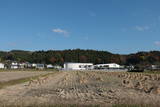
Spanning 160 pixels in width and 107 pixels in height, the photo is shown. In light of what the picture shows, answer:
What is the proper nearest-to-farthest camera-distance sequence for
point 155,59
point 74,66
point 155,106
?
point 155,106, point 74,66, point 155,59

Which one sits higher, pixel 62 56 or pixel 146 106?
pixel 62 56

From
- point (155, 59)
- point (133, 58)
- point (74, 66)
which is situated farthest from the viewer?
point (133, 58)

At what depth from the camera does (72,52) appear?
630 ft

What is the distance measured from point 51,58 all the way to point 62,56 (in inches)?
386

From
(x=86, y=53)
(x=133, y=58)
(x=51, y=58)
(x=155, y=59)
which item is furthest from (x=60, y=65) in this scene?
(x=155, y=59)

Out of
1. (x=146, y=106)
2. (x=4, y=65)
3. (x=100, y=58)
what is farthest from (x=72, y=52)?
(x=146, y=106)

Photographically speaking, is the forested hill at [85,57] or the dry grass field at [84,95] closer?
the dry grass field at [84,95]

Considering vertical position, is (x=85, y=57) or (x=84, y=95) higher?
(x=85, y=57)

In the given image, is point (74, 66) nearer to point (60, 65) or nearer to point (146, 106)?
point (60, 65)

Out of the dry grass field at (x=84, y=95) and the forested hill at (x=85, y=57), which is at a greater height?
the forested hill at (x=85, y=57)

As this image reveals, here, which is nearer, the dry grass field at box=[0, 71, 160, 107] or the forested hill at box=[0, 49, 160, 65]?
the dry grass field at box=[0, 71, 160, 107]

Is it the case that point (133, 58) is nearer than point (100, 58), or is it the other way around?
point (133, 58)

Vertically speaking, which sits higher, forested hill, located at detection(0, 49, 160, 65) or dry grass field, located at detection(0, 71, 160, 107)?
forested hill, located at detection(0, 49, 160, 65)

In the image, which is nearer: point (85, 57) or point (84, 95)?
point (84, 95)
